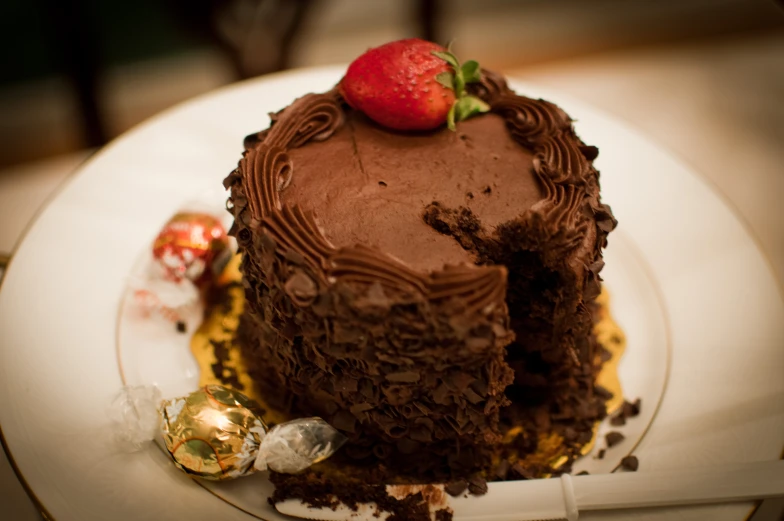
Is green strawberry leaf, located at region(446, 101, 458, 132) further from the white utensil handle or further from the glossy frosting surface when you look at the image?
the white utensil handle

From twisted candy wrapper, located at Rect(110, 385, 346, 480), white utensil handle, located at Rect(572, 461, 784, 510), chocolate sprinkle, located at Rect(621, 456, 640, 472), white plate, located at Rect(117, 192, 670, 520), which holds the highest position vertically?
white plate, located at Rect(117, 192, 670, 520)

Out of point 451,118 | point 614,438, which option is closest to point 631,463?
point 614,438

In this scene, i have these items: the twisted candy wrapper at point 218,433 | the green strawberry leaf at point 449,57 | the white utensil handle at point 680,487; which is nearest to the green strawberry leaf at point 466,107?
the green strawberry leaf at point 449,57

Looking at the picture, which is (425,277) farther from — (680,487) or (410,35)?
(410,35)

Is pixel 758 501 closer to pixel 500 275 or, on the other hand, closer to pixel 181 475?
pixel 500 275

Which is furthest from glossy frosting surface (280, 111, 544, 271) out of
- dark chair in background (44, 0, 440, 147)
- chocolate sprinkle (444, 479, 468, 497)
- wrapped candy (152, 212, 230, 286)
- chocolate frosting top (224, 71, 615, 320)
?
dark chair in background (44, 0, 440, 147)

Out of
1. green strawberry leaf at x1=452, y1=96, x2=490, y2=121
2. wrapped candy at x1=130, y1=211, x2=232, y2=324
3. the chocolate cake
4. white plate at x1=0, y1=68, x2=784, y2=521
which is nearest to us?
the chocolate cake

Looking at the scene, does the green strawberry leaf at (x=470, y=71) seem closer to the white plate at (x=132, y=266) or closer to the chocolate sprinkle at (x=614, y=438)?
the white plate at (x=132, y=266)
